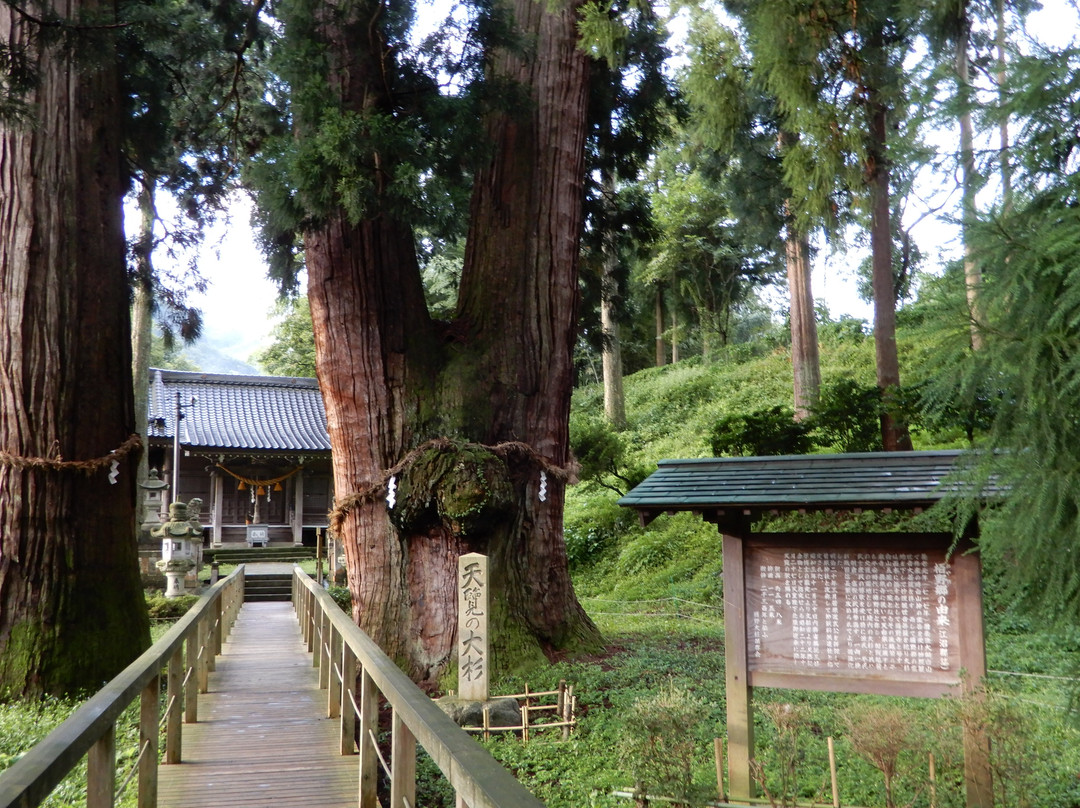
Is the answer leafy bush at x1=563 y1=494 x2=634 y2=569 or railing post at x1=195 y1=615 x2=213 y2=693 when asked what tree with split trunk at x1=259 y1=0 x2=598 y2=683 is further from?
leafy bush at x1=563 y1=494 x2=634 y2=569

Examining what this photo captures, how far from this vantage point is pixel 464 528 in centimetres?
724

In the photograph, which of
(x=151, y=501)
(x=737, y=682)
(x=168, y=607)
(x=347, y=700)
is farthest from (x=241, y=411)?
(x=737, y=682)

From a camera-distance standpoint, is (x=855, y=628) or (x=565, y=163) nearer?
(x=855, y=628)

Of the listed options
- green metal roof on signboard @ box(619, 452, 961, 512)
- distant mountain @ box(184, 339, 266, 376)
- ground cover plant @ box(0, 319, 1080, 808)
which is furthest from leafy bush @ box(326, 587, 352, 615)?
distant mountain @ box(184, 339, 266, 376)

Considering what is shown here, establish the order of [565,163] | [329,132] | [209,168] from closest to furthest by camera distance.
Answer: [329,132] → [565,163] → [209,168]

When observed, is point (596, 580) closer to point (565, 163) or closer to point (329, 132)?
point (565, 163)

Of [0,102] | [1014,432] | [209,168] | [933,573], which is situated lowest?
[933,573]

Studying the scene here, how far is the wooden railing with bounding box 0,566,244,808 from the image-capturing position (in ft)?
6.47

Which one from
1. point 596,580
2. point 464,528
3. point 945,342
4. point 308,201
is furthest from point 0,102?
point 596,580

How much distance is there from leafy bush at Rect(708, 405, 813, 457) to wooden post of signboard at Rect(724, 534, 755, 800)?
6.89m

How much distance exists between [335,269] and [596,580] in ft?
32.3

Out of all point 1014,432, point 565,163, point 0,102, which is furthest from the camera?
point 565,163

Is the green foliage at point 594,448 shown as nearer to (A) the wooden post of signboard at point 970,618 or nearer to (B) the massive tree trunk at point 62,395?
(B) the massive tree trunk at point 62,395

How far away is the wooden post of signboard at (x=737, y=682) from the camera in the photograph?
496 centimetres
